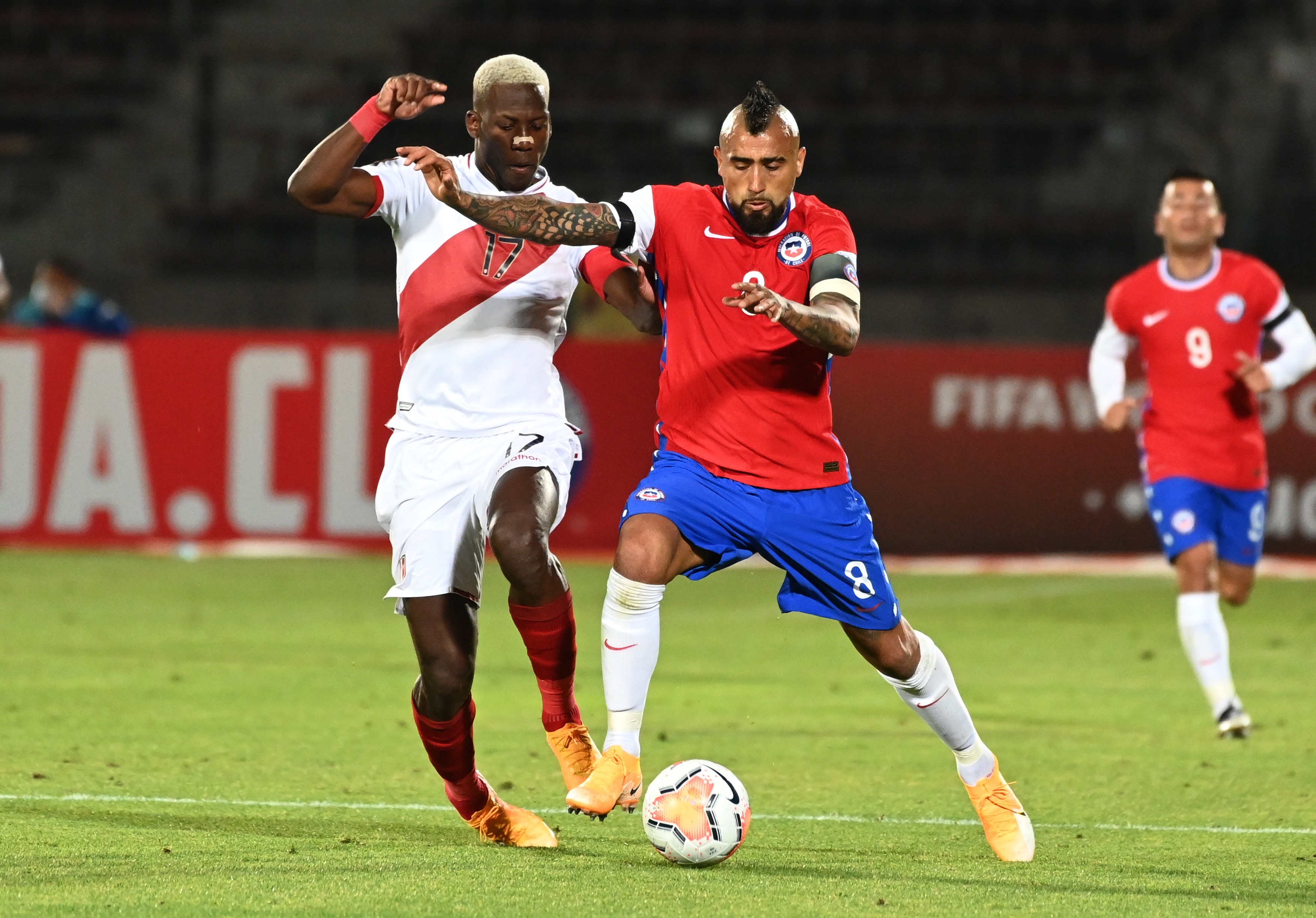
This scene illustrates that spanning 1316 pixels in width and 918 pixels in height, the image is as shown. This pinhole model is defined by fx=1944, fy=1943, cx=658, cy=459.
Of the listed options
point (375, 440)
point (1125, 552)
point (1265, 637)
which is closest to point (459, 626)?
point (1265, 637)

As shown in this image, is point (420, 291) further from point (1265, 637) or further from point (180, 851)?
point (1265, 637)

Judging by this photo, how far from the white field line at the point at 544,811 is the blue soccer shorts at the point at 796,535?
87cm

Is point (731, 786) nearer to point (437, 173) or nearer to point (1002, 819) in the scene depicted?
point (1002, 819)

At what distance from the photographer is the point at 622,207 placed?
5281mm

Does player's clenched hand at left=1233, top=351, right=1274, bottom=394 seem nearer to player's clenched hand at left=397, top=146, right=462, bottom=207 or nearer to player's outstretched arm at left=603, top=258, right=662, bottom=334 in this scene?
player's outstretched arm at left=603, top=258, right=662, bottom=334

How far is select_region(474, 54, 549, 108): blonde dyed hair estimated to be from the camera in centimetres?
531

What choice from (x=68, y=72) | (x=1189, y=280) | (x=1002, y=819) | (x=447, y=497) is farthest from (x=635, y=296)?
(x=68, y=72)

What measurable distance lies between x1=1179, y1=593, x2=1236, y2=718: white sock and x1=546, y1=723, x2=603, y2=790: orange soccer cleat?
3.30 metres

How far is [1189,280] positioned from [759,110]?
12.8 feet

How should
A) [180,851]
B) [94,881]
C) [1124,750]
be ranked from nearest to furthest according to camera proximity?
[94,881] → [180,851] → [1124,750]

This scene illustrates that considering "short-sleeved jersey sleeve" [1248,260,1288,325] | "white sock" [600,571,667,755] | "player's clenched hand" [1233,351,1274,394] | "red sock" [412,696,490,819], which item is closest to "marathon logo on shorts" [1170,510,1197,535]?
"player's clenched hand" [1233,351,1274,394]

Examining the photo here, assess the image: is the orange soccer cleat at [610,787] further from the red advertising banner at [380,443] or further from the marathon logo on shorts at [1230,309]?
the red advertising banner at [380,443]

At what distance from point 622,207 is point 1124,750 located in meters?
3.21

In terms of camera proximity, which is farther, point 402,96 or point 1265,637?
point 1265,637
